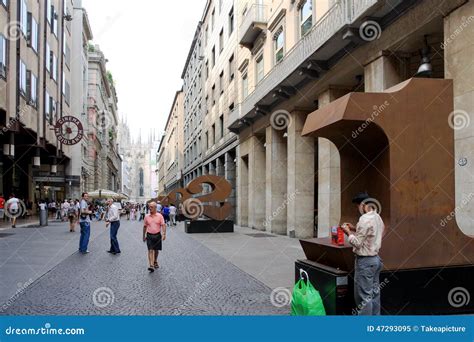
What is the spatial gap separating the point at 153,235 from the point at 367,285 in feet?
20.9

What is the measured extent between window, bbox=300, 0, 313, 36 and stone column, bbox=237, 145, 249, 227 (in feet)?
35.9

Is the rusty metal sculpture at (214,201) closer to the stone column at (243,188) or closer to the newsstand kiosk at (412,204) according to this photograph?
the stone column at (243,188)

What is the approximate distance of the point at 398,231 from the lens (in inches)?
253

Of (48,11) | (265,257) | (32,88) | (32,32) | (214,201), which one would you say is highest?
(48,11)

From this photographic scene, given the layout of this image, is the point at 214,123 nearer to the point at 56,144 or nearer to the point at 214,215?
the point at 56,144

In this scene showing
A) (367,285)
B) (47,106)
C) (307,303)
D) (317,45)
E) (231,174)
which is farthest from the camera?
(231,174)

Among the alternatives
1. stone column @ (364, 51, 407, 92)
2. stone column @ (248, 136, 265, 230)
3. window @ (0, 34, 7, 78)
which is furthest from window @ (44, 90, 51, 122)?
stone column @ (364, 51, 407, 92)

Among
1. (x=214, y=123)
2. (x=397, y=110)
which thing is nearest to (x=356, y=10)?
(x=397, y=110)

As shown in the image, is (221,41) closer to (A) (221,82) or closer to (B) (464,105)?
(A) (221,82)

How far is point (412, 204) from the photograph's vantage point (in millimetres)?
6559

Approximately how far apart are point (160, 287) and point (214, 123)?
3115cm

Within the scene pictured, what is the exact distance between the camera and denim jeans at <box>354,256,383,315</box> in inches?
222

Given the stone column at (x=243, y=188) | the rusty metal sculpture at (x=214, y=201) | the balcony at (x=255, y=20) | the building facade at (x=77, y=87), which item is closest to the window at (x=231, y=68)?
the stone column at (x=243, y=188)

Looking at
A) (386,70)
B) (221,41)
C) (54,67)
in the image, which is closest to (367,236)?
(386,70)
